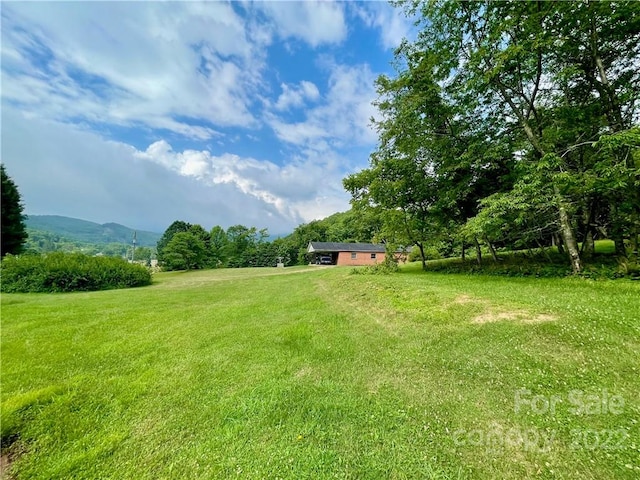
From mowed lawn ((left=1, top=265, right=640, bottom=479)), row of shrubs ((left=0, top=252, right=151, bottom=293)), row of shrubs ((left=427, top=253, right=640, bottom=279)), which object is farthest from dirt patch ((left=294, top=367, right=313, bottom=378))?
row of shrubs ((left=0, top=252, right=151, bottom=293))

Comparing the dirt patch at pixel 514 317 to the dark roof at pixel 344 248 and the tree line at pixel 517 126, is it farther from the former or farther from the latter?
the dark roof at pixel 344 248

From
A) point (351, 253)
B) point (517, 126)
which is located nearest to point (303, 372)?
point (517, 126)

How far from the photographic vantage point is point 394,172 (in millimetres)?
13750

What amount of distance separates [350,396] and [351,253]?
33.3 metres

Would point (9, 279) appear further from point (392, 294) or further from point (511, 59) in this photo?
point (511, 59)

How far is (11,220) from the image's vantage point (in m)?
21.3

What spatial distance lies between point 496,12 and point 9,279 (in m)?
27.0

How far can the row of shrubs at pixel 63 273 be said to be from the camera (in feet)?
48.0

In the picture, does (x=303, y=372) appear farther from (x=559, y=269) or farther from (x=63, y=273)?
(x=63, y=273)

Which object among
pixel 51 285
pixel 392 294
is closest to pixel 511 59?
pixel 392 294

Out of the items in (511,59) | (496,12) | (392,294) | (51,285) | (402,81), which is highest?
(496,12)

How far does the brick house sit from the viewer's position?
119 ft

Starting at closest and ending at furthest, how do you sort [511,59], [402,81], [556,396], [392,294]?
[556,396]
[392,294]
[511,59]
[402,81]

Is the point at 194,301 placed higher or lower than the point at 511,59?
lower
